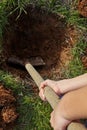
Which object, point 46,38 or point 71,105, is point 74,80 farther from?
point 46,38

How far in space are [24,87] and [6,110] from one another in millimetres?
203

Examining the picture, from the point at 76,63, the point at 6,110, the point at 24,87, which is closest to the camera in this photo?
the point at 6,110

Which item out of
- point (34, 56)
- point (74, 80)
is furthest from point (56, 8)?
point (74, 80)

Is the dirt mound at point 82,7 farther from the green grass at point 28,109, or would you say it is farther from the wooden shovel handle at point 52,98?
the green grass at point 28,109

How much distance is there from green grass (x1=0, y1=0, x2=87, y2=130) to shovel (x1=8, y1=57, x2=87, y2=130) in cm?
14

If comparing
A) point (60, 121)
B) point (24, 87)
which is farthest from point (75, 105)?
point (24, 87)

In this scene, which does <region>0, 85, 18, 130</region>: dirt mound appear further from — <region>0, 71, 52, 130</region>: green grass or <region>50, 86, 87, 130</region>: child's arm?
<region>50, 86, 87, 130</region>: child's arm

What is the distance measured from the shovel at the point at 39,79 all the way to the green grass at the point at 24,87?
14 centimetres

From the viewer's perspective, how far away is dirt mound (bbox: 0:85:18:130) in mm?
2393

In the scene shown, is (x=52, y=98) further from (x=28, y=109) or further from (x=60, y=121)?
(x=28, y=109)

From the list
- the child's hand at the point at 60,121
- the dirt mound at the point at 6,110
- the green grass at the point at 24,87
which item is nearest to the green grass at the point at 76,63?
the green grass at the point at 24,87

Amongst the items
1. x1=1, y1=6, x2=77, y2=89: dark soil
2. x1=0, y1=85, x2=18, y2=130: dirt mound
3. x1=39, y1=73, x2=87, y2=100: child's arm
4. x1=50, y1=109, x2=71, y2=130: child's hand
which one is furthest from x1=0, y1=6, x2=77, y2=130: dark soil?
x1=50, y1=109, x2=71, y2=130: child's hand

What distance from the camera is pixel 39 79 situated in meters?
2.25

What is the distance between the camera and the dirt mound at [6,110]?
7.85 feet
